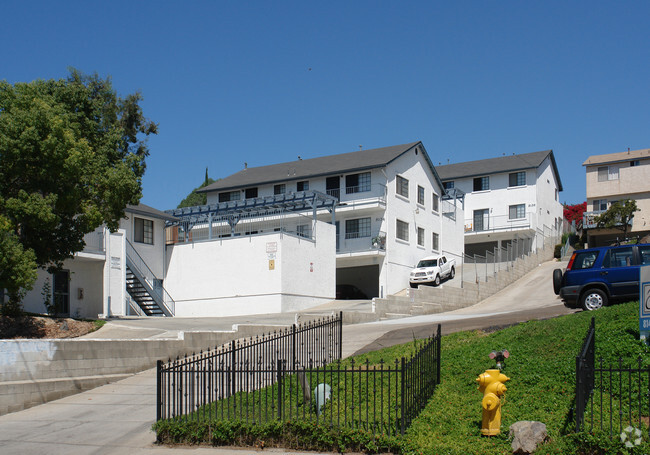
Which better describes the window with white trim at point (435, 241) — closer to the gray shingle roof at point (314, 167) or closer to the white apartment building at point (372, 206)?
the white apartment building at point (372, 206)

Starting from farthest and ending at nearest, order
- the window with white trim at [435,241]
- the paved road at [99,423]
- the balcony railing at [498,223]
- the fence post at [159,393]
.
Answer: the balcony railing at [498,223], the window with white trim at [435,241], the fence post at [159,393], the paved road at [99,423]

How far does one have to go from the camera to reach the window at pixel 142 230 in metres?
35.3

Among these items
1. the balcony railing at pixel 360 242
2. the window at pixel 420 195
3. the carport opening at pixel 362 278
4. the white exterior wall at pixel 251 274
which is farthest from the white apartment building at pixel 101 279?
the window at pixel 420 195

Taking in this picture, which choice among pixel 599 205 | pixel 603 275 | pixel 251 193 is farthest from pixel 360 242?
pixel 599 205

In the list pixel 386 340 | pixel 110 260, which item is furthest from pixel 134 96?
pixel 386 340

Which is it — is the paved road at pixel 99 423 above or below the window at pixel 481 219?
below

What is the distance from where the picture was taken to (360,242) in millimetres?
40500

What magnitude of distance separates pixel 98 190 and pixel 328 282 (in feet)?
56.4

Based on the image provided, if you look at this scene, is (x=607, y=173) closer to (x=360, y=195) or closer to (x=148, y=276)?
(x=360, y=195)

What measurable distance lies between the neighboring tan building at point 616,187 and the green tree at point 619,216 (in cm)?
131

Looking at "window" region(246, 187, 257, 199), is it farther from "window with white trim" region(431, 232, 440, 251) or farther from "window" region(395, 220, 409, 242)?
"window with white trim" region(431, 232, 440, 251)

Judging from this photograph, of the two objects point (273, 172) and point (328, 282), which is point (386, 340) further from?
point (273, 172)

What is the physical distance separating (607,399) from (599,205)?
51210mm

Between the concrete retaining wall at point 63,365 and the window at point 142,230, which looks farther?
the window at point 142,230
